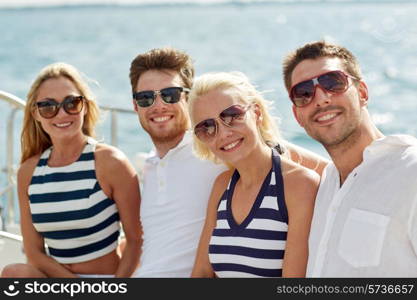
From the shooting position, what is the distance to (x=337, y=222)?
2.17 meters

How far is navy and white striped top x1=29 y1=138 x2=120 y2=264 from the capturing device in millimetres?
3025

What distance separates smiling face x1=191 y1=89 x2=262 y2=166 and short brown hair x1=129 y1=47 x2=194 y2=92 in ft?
1.80

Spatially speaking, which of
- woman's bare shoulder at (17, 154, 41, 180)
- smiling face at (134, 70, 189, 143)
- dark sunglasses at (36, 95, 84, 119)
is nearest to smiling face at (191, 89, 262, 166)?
smiling face at (134, 70, 189, 143)

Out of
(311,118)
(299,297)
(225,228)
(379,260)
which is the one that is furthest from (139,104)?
(379,260)

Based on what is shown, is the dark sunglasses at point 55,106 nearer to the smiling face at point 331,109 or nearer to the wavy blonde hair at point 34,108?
the wavy blonde hair at point 34,108

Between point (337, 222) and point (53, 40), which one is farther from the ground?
point (53, 40)

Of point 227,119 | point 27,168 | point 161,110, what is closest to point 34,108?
point 27,168

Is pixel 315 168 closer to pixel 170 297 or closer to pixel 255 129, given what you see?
pixel 255 129

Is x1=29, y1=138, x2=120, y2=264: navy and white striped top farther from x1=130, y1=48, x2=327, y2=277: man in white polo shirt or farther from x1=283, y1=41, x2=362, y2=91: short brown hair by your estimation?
x1=283, y1=41, x2=362, y2=91: short brown hair

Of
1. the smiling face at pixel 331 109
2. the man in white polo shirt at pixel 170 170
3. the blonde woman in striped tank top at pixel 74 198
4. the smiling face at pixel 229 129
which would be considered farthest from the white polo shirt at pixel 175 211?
the smiling face at pixel 331 109

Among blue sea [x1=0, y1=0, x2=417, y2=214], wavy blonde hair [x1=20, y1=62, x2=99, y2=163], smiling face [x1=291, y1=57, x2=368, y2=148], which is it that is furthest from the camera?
blue sea [x1=0, y1=0, x2=417, y2=214]

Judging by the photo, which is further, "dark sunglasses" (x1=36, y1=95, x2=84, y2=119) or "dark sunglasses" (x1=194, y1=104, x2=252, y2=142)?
"dark sunglasses" (x1=36, y1=95, x2=84, y2=119)

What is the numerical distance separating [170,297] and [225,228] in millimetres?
355

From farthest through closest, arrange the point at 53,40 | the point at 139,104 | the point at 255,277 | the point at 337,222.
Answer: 1. the point at 53,40
2. the point at 139,104
3. the point at 255,277
4. the point at 337,222
